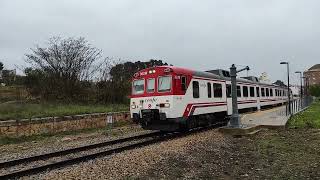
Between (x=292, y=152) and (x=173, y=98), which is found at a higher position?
(x=173, y=98)

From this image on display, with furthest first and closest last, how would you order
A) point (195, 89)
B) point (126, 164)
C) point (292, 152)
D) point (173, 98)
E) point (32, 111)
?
1. point (32, 111)
2. point (195, 89)
3. point (173, 98)
4. point (292, 152)
5. point (126, 164)

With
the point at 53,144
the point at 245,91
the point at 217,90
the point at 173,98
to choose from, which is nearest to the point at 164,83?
the point at 173,98

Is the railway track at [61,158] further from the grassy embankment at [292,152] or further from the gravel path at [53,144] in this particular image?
the grassy embankment at [292,152]

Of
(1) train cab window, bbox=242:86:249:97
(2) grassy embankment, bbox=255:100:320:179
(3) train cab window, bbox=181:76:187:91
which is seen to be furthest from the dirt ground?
(1) train cab window, bbox=242:86:249:97

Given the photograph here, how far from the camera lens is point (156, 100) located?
55.5 feet

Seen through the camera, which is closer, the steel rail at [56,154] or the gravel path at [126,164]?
the gravel path at [126,164]

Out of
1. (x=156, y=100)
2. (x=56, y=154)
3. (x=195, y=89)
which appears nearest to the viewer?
(x=56, y=154)

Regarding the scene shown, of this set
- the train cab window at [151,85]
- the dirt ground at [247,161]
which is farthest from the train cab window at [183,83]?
the dirt ground at [247,161]

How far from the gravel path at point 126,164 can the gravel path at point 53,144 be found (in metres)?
2.97

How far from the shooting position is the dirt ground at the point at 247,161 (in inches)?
377

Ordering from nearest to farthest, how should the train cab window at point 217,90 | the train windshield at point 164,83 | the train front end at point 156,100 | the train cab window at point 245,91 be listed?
the train front end at point 156,100, the train windshield at point 164,83, the train cab window at point 217,90, the train cab window at point 245,91

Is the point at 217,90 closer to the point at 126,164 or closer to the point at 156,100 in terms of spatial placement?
the point at 156,100

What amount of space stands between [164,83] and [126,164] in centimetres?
700

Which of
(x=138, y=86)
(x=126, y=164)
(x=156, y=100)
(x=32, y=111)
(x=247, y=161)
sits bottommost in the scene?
(x=247, y=161)
